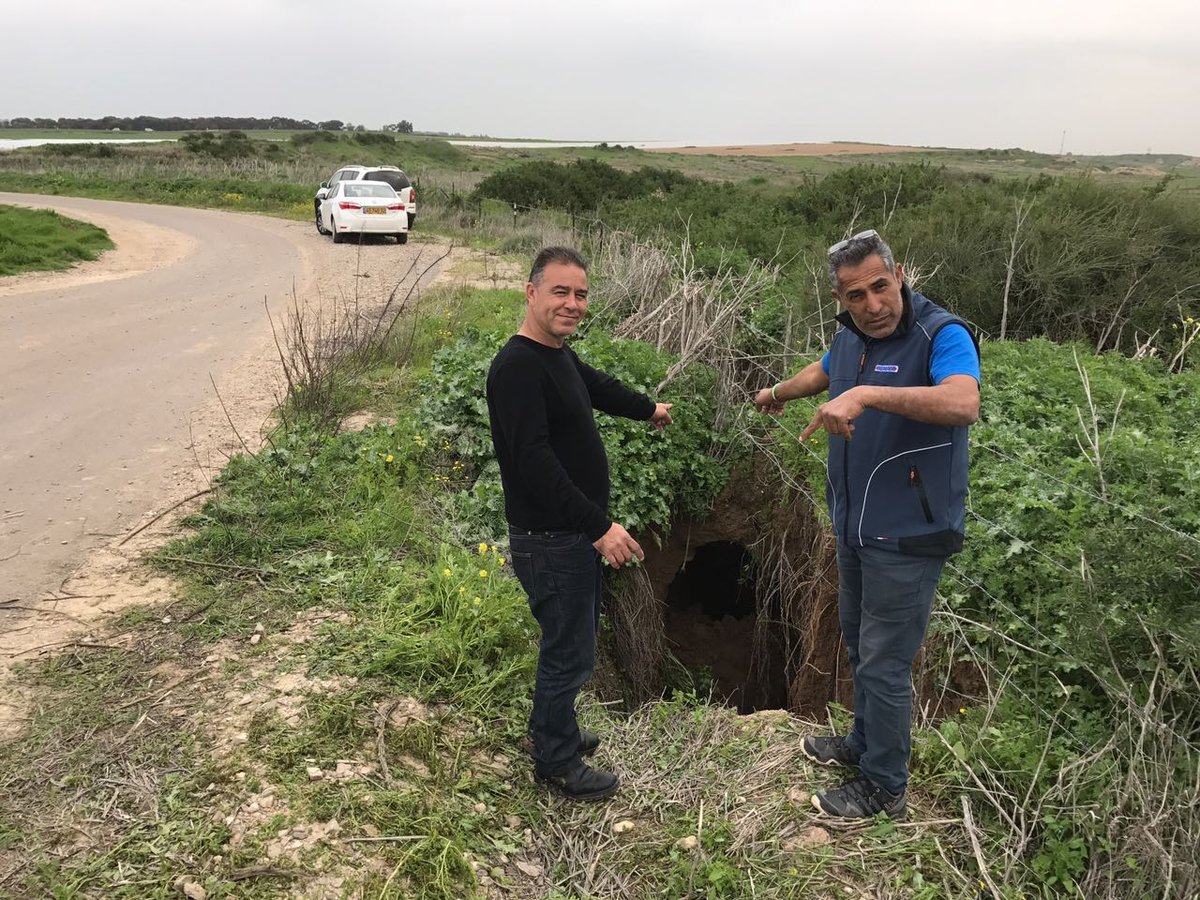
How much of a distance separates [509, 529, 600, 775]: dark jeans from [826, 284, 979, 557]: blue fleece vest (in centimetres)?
94

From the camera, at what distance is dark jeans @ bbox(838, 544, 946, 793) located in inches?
100

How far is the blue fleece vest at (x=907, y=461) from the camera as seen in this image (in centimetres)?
244

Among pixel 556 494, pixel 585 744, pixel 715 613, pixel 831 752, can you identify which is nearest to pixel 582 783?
pixel 585 744

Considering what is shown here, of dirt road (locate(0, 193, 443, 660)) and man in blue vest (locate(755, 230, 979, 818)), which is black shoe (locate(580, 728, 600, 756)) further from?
dirt road (locate(0, 193, 443, 660))

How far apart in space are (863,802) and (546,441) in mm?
1777

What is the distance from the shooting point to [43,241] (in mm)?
13539

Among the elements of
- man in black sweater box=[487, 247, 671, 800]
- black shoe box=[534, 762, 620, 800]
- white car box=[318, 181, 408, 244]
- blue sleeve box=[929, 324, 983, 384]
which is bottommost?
black shoe box=[534, 762, 620, 800]

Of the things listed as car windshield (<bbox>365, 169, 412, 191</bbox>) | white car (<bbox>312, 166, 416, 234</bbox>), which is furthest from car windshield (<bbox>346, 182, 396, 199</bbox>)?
car windshield (<bbox>365, 169, 412, 191</bbox>)

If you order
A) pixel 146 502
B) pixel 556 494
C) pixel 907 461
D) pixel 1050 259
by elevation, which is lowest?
pixel 146 502

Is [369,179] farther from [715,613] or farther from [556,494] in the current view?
[556,494]

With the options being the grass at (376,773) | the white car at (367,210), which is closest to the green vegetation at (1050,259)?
the grass at (376,773)

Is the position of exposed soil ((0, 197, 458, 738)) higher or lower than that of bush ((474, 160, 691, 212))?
lower

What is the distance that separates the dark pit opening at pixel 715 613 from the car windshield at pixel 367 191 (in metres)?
13.4

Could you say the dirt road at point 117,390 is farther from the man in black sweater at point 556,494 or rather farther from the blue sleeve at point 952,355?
the blue sleeve at point 952,355
